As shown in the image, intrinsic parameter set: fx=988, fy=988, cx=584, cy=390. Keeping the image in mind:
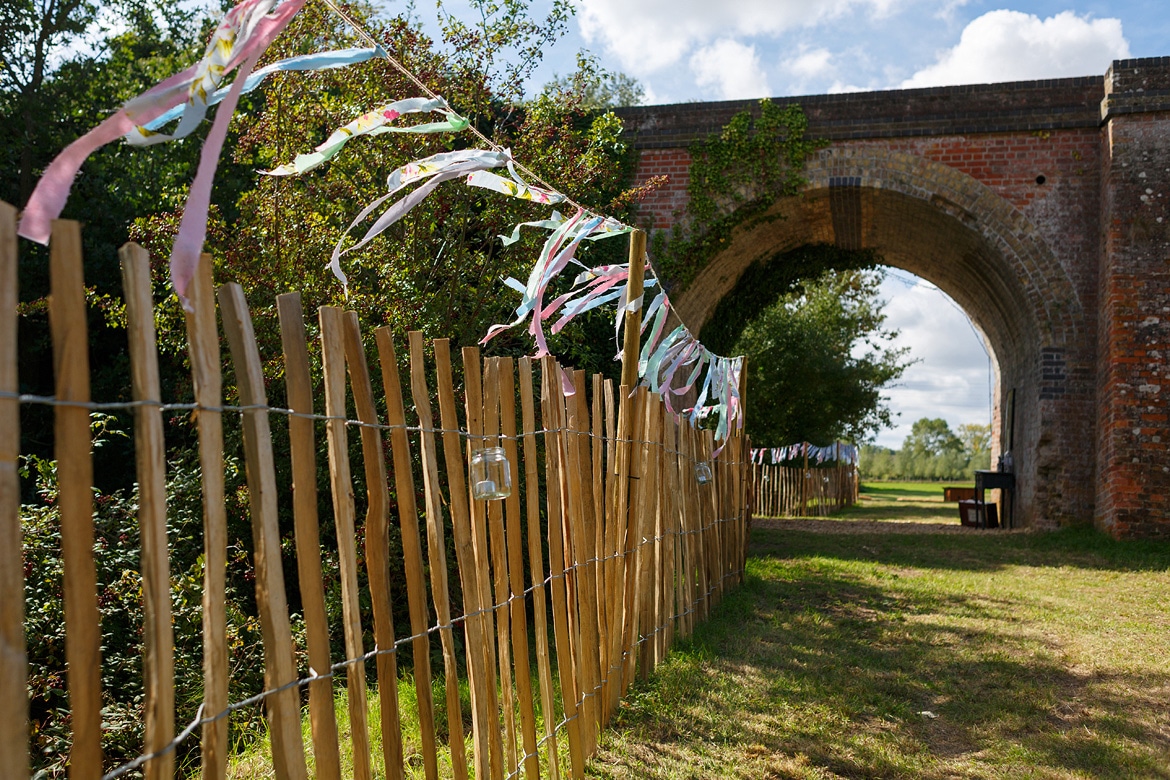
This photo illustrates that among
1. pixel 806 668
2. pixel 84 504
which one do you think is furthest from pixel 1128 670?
pixel 84 504

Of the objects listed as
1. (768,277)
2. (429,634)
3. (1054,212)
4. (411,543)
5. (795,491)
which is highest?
(1054,212)

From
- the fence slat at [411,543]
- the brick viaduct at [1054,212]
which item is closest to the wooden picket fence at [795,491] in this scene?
the brick viaduct at [1054,212]

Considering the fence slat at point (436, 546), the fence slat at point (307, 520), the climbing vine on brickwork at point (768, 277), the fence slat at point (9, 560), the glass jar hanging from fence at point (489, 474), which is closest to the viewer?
the fence slat at point (9, 560)

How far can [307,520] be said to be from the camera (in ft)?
6.52

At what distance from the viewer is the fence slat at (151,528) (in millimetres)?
1515

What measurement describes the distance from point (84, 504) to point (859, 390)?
83.3ft

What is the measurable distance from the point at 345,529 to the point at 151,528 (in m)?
0.58

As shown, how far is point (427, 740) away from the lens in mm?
2393

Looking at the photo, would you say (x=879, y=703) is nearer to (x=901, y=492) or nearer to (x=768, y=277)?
(x=768, y=277)

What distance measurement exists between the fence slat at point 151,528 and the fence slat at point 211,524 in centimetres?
11

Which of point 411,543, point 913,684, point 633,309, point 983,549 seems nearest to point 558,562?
point 411,543

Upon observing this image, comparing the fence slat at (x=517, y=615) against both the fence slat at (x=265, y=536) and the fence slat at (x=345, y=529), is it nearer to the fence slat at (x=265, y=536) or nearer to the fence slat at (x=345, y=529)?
the fence slat at (x=345, y=529)

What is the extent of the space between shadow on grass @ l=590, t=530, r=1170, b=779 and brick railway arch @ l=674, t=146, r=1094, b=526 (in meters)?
5.56

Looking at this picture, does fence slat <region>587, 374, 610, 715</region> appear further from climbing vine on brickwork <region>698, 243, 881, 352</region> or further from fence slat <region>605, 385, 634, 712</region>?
climbing vine on brickwork <region>698, 243, 881, 352</region>
